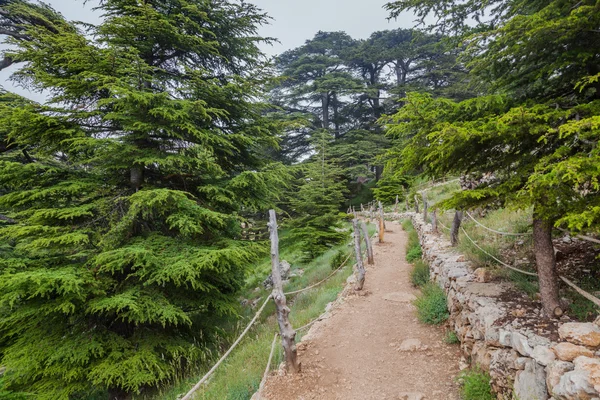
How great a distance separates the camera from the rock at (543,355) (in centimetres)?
291

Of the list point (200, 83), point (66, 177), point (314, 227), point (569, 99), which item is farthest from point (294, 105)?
point (569, 99)

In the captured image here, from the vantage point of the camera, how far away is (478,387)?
3.77 meters

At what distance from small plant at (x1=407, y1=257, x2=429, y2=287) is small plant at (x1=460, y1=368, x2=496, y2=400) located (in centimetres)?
470

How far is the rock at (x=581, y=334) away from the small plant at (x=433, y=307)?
3.15 m

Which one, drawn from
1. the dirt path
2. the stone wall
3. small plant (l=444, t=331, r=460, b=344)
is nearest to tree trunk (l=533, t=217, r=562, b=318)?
the stone wall

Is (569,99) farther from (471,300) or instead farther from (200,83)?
(200,83)

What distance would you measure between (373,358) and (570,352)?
3.23 m

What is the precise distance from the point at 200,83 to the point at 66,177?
166 inches

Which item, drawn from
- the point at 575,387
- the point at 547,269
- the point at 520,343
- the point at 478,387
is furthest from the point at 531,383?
the point at 547,269

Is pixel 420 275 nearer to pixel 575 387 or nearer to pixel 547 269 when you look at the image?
pixel 547 269

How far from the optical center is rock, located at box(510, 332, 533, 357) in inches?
126

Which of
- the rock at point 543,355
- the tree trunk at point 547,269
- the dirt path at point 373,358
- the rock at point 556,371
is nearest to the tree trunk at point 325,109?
the dirt path at point 373,358

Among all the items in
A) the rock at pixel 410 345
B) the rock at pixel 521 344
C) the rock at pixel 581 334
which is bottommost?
the rock at pixel 410 345

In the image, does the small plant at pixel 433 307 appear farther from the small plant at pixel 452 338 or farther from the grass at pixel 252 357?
the grass at pixel 252 357
